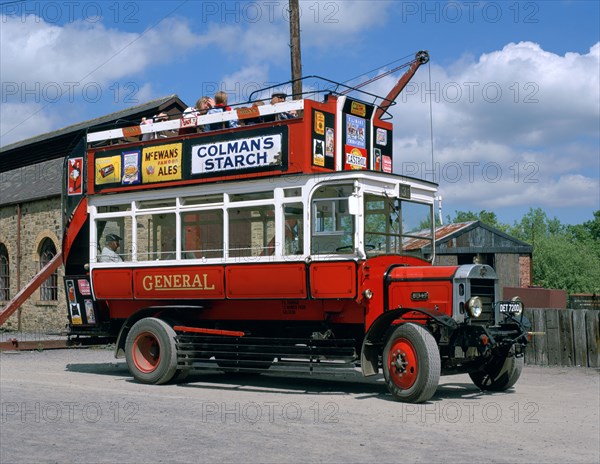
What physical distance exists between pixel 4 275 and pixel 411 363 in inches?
897

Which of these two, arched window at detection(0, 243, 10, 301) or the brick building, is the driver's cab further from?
arched window at detection(0, 243, 10, 301)

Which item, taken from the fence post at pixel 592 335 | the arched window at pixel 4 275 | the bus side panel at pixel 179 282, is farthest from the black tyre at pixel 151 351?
the arched window at pixel 4 275

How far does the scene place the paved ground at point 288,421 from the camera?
25.9ft

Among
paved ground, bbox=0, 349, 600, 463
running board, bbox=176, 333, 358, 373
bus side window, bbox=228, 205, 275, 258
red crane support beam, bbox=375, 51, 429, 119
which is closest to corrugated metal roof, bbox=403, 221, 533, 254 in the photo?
red crane support beam, bbox=375, 51, 429, 119

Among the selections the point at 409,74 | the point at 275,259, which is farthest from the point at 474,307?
Result: the point at 409,74

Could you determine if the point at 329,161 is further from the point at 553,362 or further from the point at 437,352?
the point at 553,362

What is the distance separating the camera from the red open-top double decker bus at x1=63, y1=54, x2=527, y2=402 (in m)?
11.8

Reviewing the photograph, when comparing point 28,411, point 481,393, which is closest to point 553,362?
point 481,393

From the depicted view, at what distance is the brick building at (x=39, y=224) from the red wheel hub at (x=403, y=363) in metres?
16.6

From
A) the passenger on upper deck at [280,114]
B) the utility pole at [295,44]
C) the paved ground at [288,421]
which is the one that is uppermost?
the utility pole at [295,44]

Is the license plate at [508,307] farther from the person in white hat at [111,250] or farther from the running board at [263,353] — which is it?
the person in white hat at [111,250]

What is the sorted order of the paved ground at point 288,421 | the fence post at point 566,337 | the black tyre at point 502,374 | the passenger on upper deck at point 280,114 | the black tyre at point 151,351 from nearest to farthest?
the paved ground at point 288,421
the black tyre at point 502,374
the passenger on upper deck at point 280,114
the black tyre at point 151,351
the fence post at point 566,337

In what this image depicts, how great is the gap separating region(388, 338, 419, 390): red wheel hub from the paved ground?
1.21ft

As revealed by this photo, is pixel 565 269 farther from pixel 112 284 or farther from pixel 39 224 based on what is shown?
pixel 112 284
